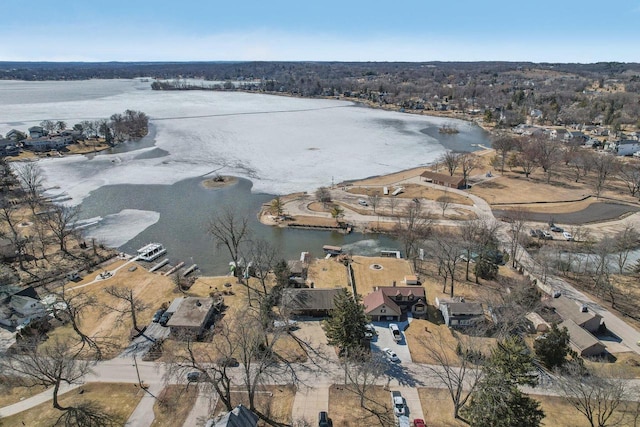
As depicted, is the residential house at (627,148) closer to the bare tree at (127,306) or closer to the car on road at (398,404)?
the car on road at (398,404)

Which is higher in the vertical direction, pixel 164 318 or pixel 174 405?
pixel 164 318

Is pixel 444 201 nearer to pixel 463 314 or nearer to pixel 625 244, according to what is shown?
pixel 625 244

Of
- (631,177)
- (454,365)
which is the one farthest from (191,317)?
(631,177)

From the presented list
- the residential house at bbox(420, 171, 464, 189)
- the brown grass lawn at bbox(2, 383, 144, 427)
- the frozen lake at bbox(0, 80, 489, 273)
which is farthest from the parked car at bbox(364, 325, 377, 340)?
the residential house at bbox(420, 171, 464, 189)

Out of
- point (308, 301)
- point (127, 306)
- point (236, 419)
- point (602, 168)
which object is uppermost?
point (602, 168)

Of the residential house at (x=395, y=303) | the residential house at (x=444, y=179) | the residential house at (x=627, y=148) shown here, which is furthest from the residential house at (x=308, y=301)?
the residential house at (x=627, y=148)

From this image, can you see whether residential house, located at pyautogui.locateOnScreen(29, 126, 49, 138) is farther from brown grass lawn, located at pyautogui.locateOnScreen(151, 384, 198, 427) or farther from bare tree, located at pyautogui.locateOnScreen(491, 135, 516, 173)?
bare tree, located at pyautogui.locateOnScreen(491, 135, 516, 173)
